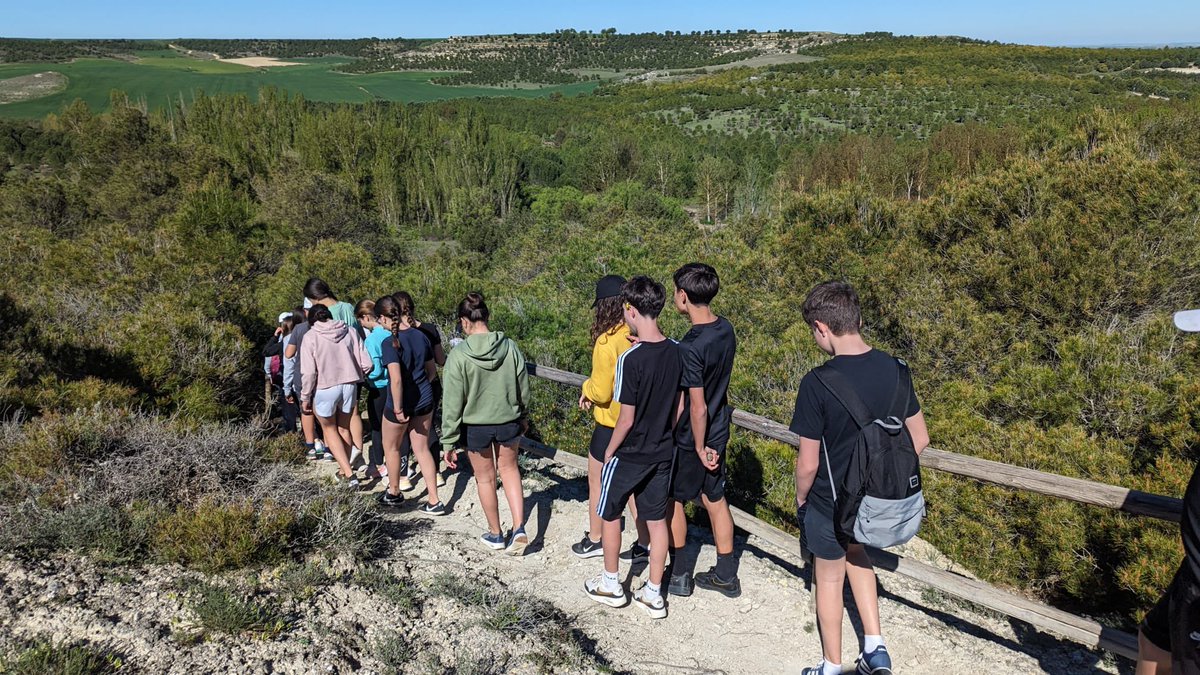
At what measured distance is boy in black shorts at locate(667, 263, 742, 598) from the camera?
3383 millimetres

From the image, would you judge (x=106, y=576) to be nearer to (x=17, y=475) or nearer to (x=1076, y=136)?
(x=17, y=475)

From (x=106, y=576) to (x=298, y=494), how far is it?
108 centimetres

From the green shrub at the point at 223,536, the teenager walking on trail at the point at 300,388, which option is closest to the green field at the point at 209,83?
the teenager walking on trail at the point at 300,388

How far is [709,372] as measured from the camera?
11.3 feet

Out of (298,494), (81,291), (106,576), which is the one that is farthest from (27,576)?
(81,291)

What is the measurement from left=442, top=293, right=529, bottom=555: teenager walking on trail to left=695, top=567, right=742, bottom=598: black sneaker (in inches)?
54.7

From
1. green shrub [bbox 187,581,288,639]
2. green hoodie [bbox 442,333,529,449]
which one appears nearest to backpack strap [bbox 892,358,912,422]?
green hoodie [bbox 442,333,529,449]

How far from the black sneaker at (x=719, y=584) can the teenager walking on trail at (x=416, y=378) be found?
6.91 feet

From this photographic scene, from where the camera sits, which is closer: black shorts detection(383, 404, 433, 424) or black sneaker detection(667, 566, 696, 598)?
black sneaker detection(667, 566, 696, 598)

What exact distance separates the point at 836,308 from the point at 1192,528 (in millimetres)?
1268

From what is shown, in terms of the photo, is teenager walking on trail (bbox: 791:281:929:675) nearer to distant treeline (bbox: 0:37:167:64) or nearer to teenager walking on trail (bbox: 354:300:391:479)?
teenager walking on trail (bbox: 354:300:391:479)

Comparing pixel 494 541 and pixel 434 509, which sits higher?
pixel 494 541

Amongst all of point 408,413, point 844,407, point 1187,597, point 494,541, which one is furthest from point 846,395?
point 408,413

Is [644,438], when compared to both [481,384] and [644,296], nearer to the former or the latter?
[644,296]
